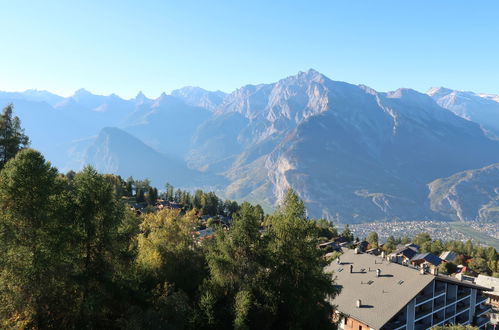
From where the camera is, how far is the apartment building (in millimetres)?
45562

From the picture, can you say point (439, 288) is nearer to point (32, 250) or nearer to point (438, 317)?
point (438, 317)

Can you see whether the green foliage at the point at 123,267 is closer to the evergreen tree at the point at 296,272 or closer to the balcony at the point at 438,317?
the evergreen tree at the point at 296,272

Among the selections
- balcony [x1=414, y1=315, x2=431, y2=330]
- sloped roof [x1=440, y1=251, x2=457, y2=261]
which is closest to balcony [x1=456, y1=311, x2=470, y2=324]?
balcony [x1=414, y1=315, x2=431, y2=330]

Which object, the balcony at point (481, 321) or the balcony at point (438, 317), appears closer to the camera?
the balcony at point (438, 317)

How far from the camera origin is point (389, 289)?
4938 cm

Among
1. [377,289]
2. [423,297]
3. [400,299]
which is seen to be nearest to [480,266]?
[423,297]

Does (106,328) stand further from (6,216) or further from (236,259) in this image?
(236,259)

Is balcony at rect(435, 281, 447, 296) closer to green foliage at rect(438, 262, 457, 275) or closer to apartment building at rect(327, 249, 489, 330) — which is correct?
apartment building at rect(327, 249, 489, 330)

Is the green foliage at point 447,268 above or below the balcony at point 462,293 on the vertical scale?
above

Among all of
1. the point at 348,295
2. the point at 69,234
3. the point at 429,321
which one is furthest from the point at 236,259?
the point at 429,321

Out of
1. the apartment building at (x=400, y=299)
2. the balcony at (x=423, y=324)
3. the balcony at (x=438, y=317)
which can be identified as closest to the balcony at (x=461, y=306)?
the apartment building at (x=400, y=299)

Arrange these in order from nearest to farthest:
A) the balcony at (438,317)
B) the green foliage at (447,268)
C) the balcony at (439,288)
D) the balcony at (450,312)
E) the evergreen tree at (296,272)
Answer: the evergreen tree at (296,272)
the balcony at (439,288)
the balcony at (438,317)
the balcony at (450,312)
the green foliage at (447,268)

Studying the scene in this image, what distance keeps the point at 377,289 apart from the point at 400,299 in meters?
4.17

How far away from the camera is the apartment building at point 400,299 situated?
45562 mm
